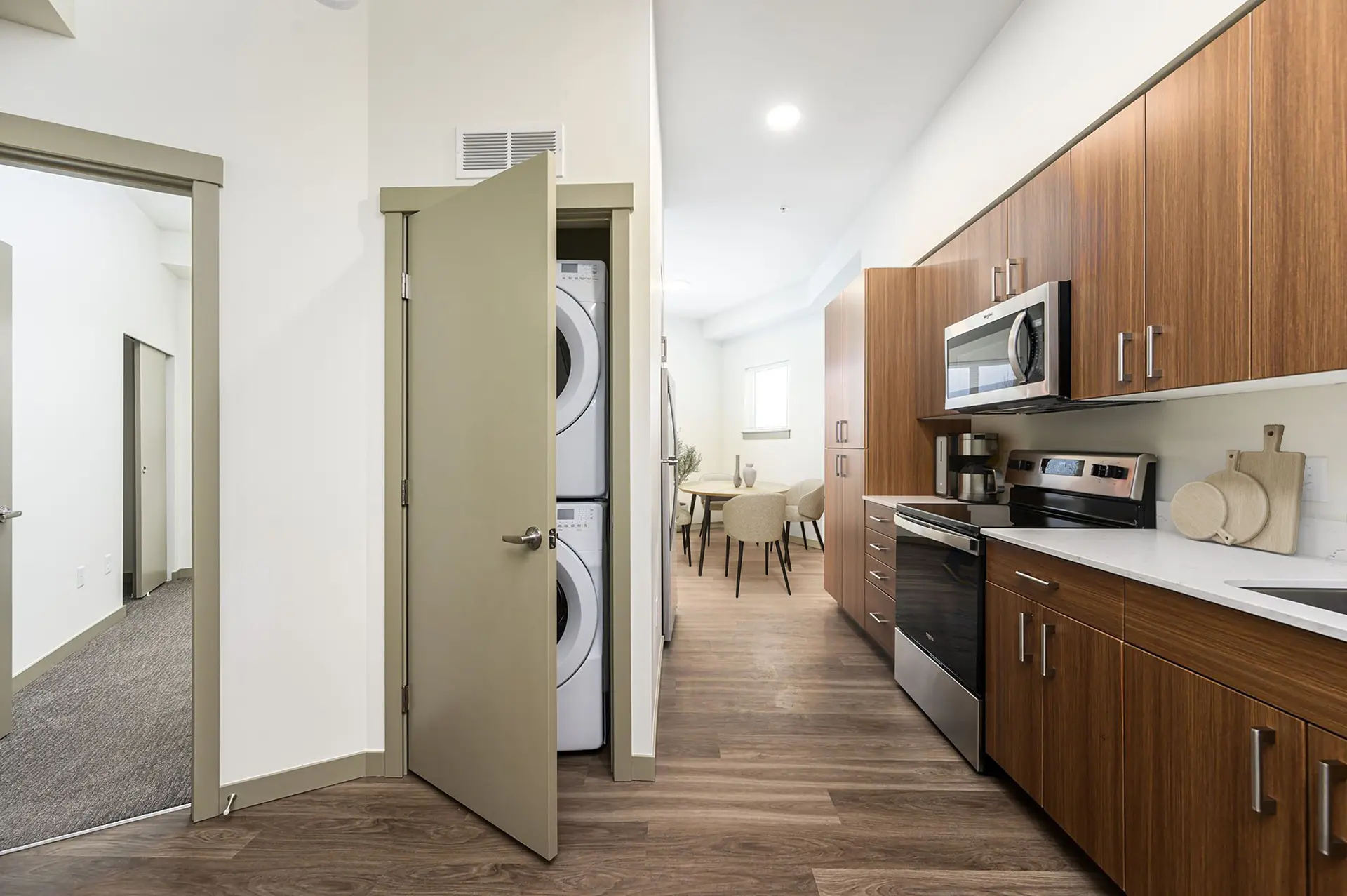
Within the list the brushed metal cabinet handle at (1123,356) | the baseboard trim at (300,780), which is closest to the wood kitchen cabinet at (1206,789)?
the brushed metal cabinet handle at (1123,356)

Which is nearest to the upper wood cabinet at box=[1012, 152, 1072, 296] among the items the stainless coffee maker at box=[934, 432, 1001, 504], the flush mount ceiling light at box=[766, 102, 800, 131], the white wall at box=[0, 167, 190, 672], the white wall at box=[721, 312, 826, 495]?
the stainless coffee maker at box=[934, 432, 1001, 504]

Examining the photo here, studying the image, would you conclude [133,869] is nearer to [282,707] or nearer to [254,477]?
[282,707]

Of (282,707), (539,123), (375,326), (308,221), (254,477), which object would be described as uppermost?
(539,123)

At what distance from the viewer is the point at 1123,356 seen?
1.78 meters

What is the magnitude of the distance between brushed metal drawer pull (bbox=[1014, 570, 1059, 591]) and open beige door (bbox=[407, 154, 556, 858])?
4.65 feet

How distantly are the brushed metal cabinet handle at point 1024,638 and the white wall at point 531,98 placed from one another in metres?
1.21

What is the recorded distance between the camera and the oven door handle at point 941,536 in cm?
211

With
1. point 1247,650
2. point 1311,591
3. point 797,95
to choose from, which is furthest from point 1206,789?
point 797,95

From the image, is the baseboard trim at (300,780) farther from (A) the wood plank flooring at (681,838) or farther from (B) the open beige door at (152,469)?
(B) the open beige door at (152,469)

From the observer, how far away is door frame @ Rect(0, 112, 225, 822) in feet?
6.05

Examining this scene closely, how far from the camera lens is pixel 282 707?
197 cm

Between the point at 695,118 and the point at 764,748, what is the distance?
3143 millimetres

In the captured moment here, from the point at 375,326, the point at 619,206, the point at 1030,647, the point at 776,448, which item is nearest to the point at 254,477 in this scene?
the point at 375,326

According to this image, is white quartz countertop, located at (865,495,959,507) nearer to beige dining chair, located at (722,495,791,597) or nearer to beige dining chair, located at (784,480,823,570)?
beige dining chair, located at (722,495,791,597)
